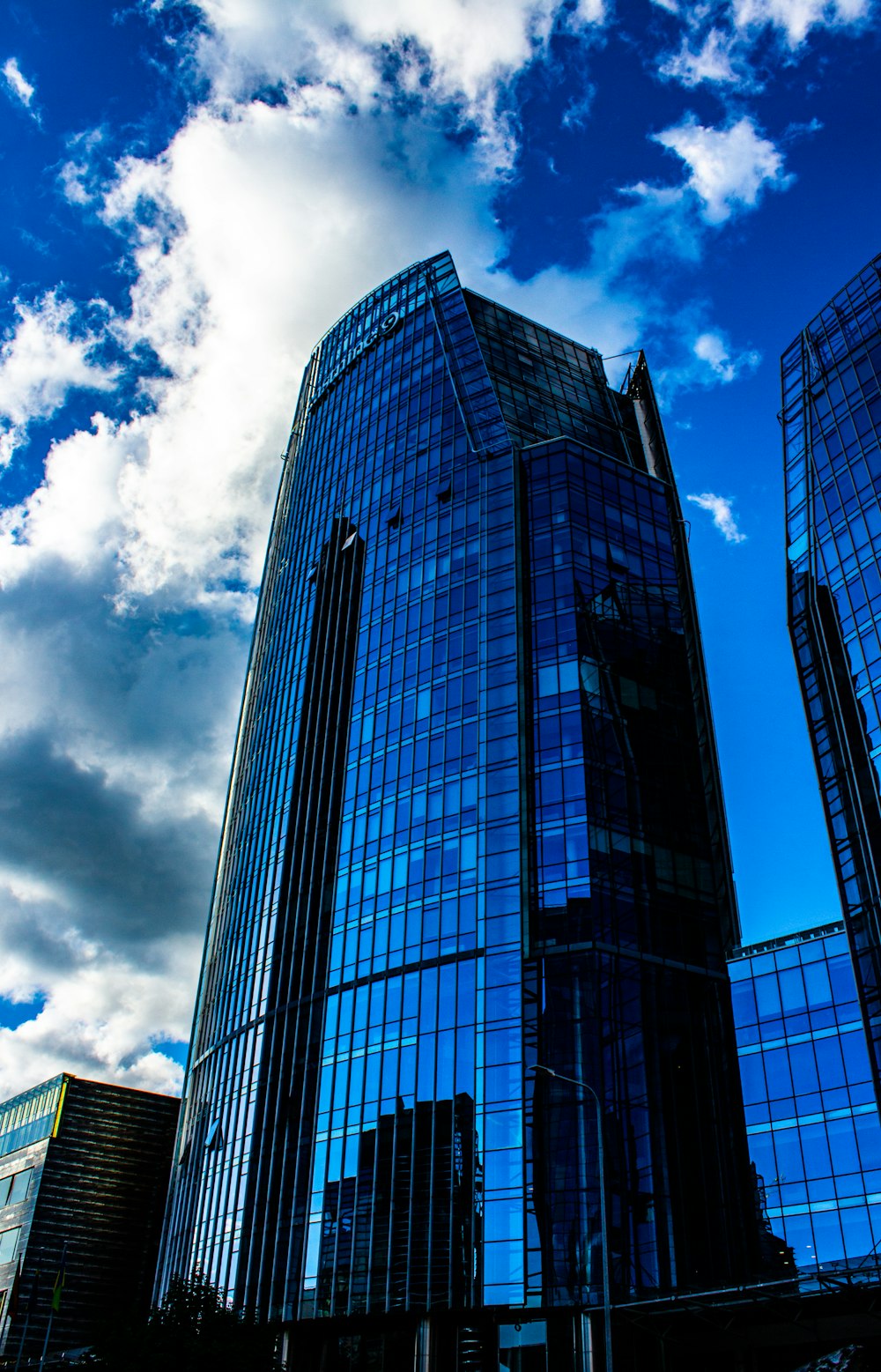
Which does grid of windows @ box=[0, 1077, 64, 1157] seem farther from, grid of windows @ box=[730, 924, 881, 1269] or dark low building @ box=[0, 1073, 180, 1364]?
grid of windows @ box=[730, 924, 881, 1269]

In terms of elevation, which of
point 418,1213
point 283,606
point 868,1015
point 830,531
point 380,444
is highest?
point 380,444

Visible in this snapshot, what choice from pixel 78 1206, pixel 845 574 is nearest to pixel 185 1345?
pixel 845 574

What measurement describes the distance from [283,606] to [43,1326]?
102 meters

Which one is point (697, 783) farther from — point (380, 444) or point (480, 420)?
point (380, 444)

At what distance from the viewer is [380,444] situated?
99750mm

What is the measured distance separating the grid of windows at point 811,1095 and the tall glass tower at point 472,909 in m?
2.94

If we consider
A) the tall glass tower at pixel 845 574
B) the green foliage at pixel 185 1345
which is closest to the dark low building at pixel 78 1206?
the green foliage at pixel 185 1345

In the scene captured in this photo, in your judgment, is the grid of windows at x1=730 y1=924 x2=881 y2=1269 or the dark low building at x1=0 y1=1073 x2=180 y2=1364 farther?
the dark low building at x1=0 y1=1073 x2=180 y2=1364

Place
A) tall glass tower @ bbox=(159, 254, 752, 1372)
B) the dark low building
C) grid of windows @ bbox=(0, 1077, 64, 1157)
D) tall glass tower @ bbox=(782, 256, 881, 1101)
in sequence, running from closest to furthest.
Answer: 1. tall glass tower @ bbox=(159, 254, 752, 1372)
2. tall glass tower @ bbox=(782, 256, 881, 1101)
3. the dark low building
4. grid of windows @ bbox=(0, 1077, 64, 1157)

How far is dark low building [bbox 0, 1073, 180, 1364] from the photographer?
5748 inches

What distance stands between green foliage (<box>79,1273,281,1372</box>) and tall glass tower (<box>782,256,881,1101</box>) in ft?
105

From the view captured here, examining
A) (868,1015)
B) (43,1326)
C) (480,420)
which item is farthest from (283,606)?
(43,1326)

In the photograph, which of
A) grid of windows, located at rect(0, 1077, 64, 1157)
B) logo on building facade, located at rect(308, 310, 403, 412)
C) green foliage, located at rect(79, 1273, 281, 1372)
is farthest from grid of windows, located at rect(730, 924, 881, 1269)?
grid of windows, located at rect(0, 1077, 64, 1157)

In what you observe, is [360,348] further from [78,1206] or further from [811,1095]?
[78,1206]
